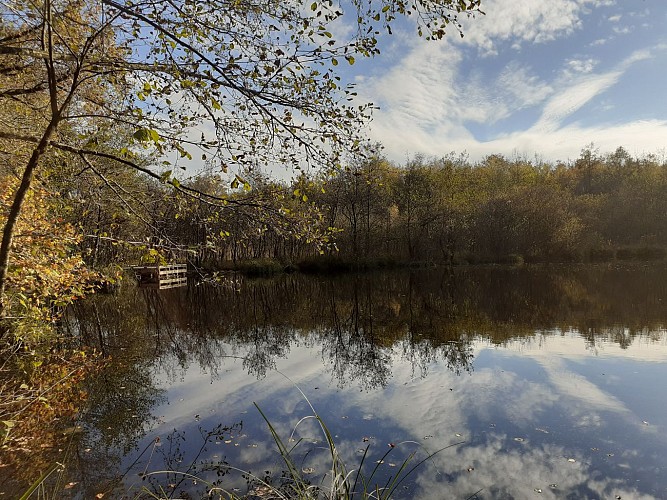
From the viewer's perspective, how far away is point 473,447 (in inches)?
223

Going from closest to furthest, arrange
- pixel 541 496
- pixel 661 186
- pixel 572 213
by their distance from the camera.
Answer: pixel 541 496
pixel 572 213
pixel 661 186

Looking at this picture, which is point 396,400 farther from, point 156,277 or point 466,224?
point 466,224

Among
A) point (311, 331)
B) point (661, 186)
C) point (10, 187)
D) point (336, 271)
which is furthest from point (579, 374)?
point (661, 186)

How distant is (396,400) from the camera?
295 inches

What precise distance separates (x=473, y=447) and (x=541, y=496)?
3.88 ft

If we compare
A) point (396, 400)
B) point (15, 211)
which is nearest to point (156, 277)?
point (396, 400)

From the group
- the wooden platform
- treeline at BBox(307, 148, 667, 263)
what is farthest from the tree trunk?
treeline at BBox(307, 148, 667, 263)

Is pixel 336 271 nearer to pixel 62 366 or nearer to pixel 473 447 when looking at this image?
pixel 62 366

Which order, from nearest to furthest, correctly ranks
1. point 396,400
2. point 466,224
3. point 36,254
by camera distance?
1. point 36,254
2. point 396,400
3. point 466,224

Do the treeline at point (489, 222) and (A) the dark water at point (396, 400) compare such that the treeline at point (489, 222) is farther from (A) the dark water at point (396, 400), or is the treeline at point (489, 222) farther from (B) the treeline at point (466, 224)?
(A) the dark water at point (396, 400)

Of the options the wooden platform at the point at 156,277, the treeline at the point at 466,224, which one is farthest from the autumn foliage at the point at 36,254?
the treeline at the point at 466,224

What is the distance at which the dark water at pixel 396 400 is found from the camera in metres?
5.02

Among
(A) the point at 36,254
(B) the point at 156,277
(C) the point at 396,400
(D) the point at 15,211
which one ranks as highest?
(D) the point at 15,211

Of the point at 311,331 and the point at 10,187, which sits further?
the point at 311,331
